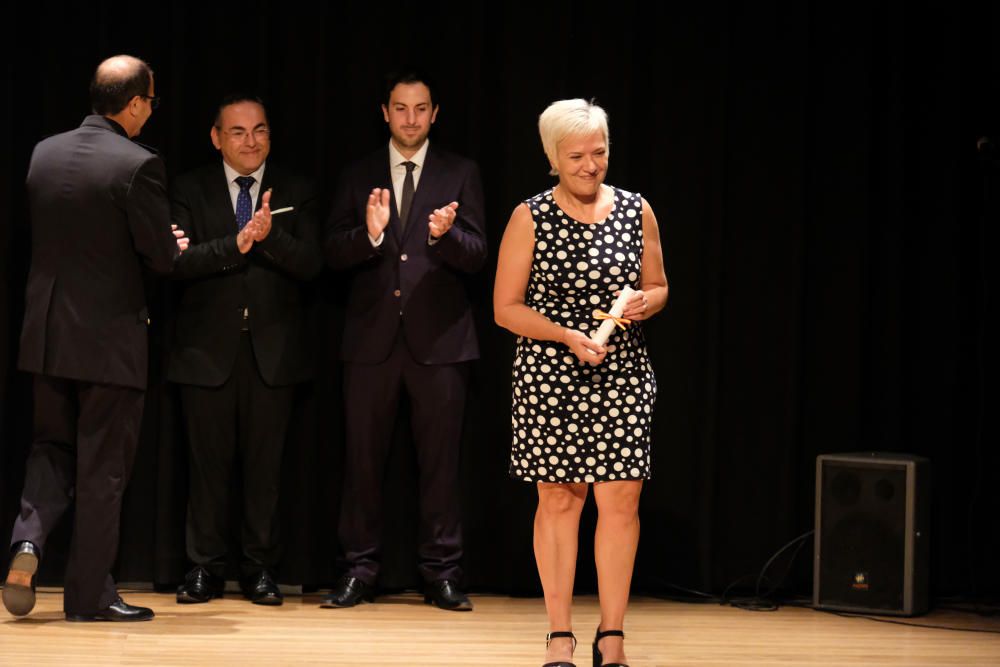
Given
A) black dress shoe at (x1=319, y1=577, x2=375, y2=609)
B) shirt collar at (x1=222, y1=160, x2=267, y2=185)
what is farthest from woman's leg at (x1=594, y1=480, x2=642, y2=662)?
shirt collar at (x1=222, y1=160, x2=267, y2=185)

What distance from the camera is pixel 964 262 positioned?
5320 mm

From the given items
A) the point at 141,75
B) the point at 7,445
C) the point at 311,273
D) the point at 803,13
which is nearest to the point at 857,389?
the point at 803,13

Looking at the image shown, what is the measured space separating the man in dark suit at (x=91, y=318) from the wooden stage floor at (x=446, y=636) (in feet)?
1.06

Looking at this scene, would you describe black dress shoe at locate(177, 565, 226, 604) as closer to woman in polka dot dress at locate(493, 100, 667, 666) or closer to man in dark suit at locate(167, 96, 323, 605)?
man in dark suit at locate(167, 96, 323, 605)

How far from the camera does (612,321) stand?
360 centimetres

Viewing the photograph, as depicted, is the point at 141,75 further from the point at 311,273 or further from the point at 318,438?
the point at 318,438

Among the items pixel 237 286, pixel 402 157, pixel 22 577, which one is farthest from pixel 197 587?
pixel 402 157

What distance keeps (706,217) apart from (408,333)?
1.36 meters

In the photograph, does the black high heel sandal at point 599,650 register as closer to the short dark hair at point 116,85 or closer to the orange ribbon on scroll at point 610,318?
the orange ribbon on scroll at point 610,318

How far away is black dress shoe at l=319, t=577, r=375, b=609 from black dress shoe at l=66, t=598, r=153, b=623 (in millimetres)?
700

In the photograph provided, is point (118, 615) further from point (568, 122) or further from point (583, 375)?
point (568, 122)

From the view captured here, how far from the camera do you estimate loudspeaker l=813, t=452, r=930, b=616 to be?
4891 millimetres

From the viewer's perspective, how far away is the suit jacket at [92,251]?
4.31 m

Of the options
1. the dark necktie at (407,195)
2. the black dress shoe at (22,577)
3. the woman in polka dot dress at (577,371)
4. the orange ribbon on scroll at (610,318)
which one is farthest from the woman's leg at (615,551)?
the black dress shoe at (22,577)
